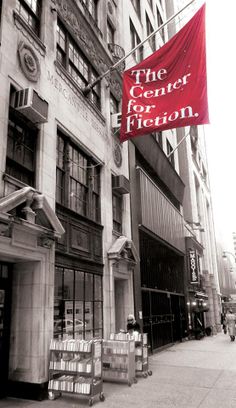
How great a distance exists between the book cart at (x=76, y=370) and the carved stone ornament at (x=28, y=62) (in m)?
6.90

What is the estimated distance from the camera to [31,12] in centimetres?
1046

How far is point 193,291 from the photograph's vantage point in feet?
90.2

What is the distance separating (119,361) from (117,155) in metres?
8.55

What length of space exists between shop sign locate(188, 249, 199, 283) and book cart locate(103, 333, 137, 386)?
57.5ft

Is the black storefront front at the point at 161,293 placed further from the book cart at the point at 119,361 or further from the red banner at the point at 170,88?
the red banner at the point at 170,88

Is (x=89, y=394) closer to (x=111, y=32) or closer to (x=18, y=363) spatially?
(x=18, y=363)

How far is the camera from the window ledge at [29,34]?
9.23 meters

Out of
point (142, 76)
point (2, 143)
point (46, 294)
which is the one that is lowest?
point (46, 294)

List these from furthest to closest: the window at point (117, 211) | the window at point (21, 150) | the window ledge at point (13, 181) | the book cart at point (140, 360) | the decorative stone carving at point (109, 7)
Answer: the decorative stone carving at point (109, 7), the window at point (117, 211), the book cart at point (140, 360), the window at point (21, 150), the window ledge at point (13, 181)

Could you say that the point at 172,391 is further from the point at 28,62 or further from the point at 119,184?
the point at 28,62

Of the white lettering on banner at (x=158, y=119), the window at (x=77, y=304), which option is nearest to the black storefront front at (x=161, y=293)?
the window at (x=77, y=304)

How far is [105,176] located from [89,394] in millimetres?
8051

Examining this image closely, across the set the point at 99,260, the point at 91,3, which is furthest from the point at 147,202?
the point at 91,3

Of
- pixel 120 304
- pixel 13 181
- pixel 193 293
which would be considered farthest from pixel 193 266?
pixel 13 181
